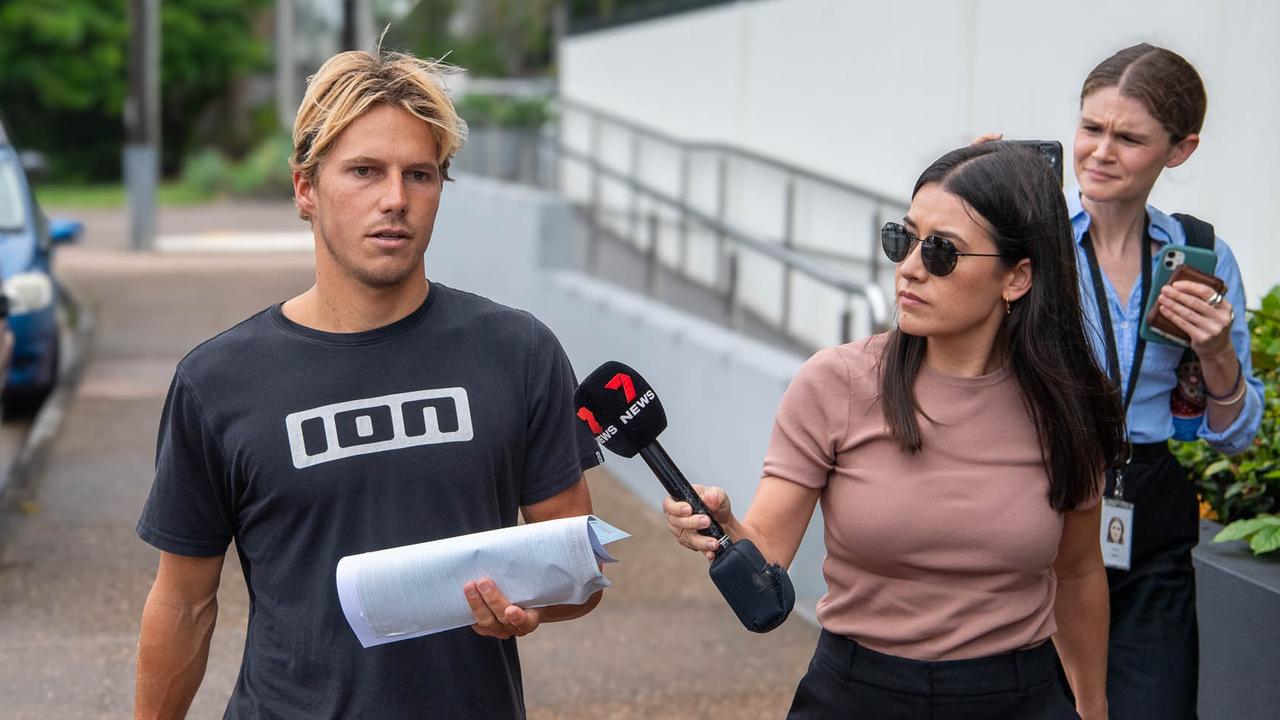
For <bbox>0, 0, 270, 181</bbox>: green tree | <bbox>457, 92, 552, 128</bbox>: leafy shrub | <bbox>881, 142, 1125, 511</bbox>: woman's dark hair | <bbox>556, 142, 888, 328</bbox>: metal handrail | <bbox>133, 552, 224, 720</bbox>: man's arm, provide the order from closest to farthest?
<bbox>133, 552, 224, 720</bbox>: man's arm < <bbox>881, 142, 1125, 511</bbox>: woman's dark hair < <bbox>556, 142, 888, 328</bbox>: metal handrail < <bbox>457, 92, 552, 128</bbox>: leafy shrub < <bbox>0, 0, 270, 181</bbox>: green tree

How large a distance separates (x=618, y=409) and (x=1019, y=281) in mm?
905

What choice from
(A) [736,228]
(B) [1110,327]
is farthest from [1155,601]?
(A) [736,228]

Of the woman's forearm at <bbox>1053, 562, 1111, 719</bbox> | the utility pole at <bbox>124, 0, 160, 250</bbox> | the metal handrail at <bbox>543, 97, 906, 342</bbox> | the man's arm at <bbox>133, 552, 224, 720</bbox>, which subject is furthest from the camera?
the utility pole at <bbox>124, 0, 160, 250</bbox>

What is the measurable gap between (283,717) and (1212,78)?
5781 mm

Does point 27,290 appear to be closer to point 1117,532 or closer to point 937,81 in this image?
point 937,81

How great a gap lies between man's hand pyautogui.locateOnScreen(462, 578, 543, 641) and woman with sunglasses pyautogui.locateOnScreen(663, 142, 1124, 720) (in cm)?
43

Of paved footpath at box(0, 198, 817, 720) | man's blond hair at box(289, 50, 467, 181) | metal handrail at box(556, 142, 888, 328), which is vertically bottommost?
paved footpath at box(0, 198, 817, 720)

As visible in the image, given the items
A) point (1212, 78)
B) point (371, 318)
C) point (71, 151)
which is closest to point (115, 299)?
point (1212, 78)

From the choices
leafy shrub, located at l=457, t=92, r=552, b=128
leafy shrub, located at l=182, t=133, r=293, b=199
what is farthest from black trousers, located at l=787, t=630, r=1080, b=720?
leafy shrub, located at l=182, t=133, r=293, b=199

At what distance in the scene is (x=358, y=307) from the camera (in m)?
2.95

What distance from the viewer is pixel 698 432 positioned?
8727 millimetres

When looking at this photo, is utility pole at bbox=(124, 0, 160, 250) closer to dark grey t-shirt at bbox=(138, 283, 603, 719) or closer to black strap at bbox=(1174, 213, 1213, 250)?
black strap at bbox=(1174, 213, 1213, 250)

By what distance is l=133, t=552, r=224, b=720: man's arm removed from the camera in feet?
9.80

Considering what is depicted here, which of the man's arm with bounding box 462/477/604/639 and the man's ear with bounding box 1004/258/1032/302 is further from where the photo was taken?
the man's ear with bounding box 1004/258/1032/302
